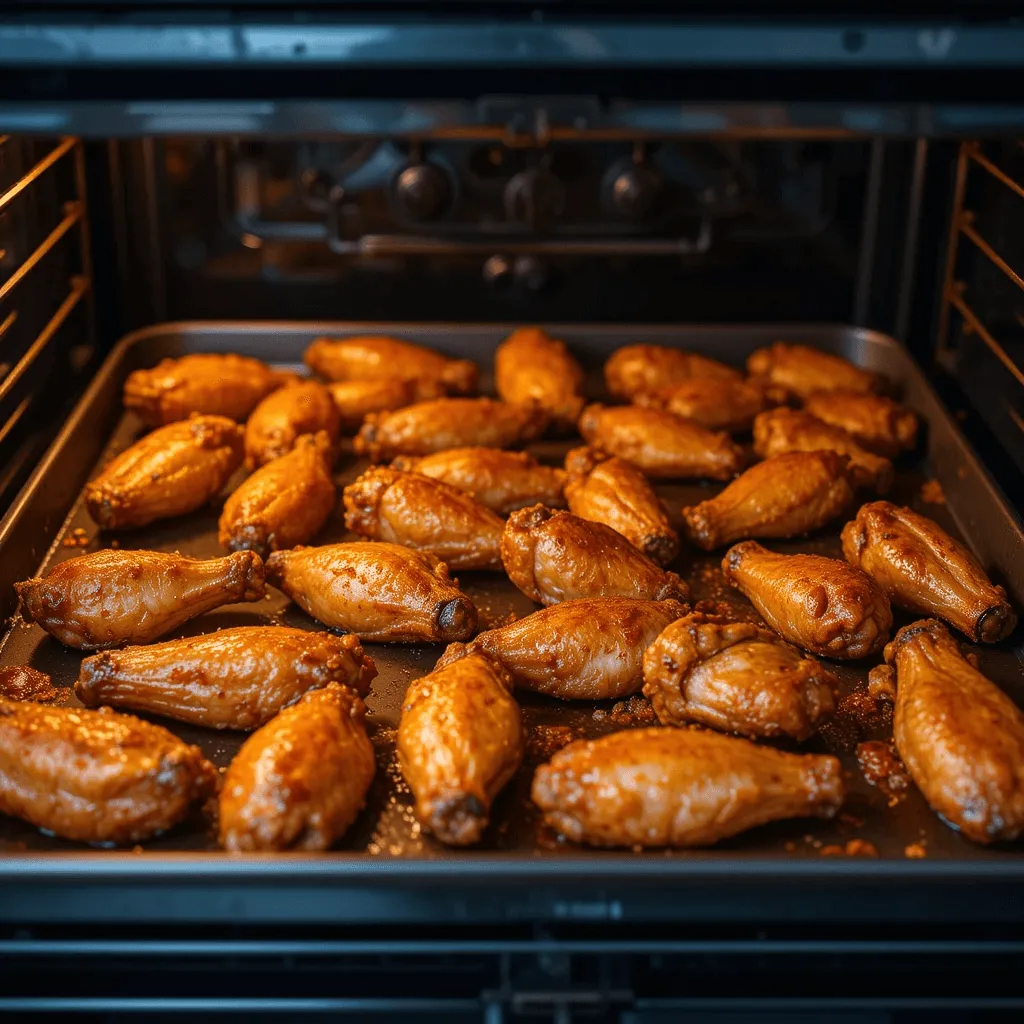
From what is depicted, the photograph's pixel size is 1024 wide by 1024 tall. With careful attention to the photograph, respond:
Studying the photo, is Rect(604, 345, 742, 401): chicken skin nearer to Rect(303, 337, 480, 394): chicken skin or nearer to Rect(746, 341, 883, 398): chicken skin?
Rect(746, 341, 883, 398): chicken skin

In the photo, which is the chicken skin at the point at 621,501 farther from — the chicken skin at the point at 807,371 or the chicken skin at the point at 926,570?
the chicken skin at the point at 807,371

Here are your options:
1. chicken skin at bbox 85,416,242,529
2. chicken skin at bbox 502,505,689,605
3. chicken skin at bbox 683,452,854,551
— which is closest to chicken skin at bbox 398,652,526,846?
chicken skin at bbox 502,505,689,605

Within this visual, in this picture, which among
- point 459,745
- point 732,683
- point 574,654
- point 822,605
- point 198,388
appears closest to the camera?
point 459,745

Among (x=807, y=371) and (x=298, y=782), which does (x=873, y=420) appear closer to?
(x=807, y=371)

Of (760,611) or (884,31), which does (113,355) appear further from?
(884,31)

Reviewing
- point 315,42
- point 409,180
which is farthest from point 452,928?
point 409,180

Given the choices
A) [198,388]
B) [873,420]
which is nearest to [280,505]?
[198,388]
